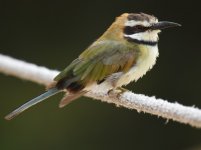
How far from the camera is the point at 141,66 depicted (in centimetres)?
232

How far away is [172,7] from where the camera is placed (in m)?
→ 3.65

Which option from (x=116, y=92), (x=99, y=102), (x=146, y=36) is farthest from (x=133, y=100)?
(x=99, y=102)

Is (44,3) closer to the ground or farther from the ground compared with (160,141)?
farther from the ground

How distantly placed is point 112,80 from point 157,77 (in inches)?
55.5

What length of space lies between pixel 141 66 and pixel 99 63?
0.14 m

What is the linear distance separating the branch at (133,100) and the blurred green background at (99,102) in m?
1.07

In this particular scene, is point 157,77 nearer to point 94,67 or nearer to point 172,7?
Result: point 172,7

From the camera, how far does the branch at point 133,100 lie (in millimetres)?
1703

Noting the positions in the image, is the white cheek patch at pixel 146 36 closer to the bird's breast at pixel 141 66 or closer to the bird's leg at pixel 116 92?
the bird's breast at pixel 141 66

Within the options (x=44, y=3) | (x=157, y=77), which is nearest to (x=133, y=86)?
(x=157, y=77)

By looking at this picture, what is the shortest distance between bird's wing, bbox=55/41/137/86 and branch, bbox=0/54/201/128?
0.20ft

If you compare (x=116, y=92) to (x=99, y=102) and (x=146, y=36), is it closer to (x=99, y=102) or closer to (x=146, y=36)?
(x=146, y=36)

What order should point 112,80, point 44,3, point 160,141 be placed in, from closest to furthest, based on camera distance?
point 112,80
point 160,141
point 44,3

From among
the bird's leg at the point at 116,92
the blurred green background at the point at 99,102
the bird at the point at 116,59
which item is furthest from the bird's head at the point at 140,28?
the blurred green background at the point at 99,102
